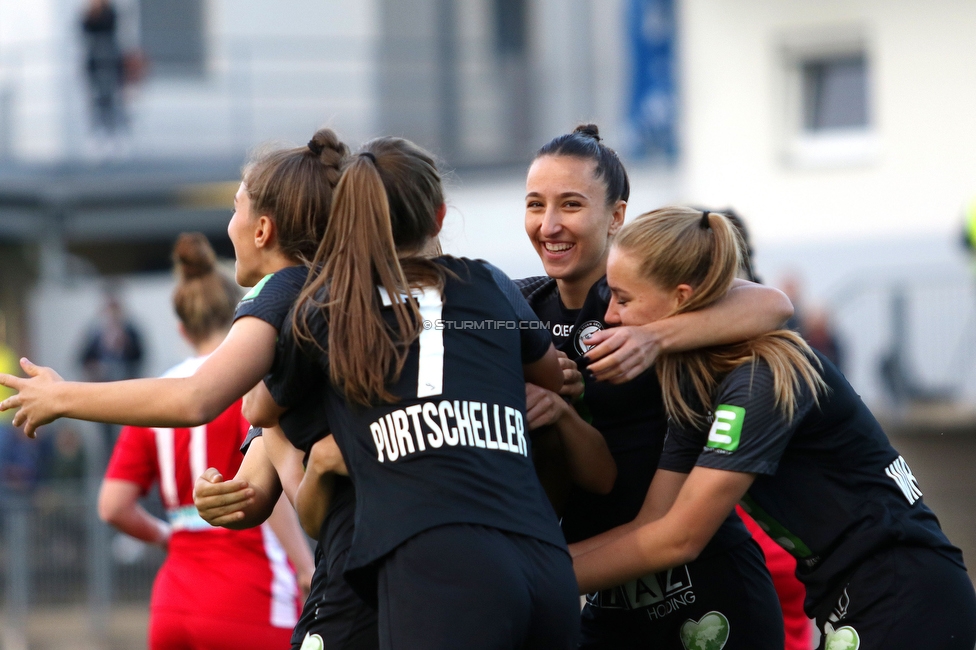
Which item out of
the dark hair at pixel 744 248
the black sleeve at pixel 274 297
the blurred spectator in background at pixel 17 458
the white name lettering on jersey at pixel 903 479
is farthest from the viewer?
the blurred spectator in background at pixel 17 458

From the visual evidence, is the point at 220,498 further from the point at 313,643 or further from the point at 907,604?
the point at 907,604

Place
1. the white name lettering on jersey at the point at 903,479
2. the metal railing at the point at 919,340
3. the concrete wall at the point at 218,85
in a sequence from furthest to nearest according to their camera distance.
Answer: the concrete wall at the point at 218,85 < the metal railing at the point at 919,340 < the white name lettering on jersey at the point at 903,479

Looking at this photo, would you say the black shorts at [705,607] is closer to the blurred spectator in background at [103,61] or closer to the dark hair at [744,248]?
the dark hair at [744,248]

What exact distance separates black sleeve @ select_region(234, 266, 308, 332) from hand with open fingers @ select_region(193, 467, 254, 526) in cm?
46

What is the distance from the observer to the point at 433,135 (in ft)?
52.2

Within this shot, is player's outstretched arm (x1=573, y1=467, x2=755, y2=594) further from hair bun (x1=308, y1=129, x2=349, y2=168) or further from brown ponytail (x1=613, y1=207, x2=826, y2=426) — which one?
hair bun (x1=308, y1=129, x2=349, y2=168)

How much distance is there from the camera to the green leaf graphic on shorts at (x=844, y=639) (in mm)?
2985

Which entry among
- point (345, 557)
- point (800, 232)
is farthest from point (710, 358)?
point (800, 232)

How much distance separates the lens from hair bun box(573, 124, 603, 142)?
367 centimetres

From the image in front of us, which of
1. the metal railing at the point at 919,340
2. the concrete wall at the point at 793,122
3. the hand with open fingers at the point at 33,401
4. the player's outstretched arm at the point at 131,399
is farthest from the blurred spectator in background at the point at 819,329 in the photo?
the hand with open fingers at the point at 33,401

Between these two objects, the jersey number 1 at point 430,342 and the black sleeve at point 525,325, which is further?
the black sleeve at point 525,325

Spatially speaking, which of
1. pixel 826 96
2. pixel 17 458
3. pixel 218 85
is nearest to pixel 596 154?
pixel 17 458

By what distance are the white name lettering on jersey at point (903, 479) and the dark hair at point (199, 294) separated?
244cm

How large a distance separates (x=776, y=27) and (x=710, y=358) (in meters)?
12.6
